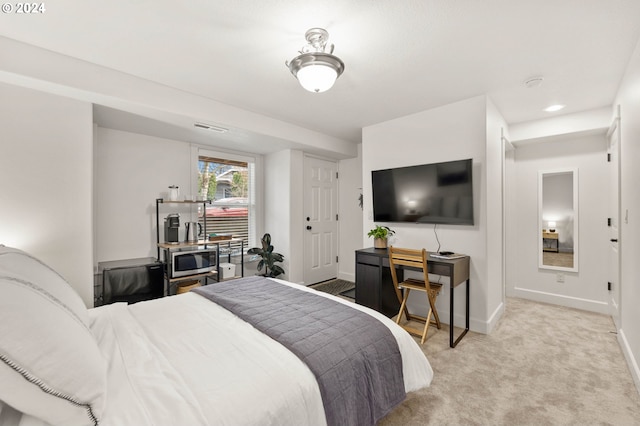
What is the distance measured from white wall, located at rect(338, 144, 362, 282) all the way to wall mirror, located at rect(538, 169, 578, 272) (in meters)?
2.55

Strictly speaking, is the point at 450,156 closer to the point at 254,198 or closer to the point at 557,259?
the point at 557,259

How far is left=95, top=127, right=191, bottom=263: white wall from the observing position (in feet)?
11.2

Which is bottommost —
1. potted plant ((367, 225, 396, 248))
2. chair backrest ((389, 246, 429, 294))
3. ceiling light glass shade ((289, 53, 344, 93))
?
chair backrest ((389, 246, 429, 294))

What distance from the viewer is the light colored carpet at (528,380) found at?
1.77 meters

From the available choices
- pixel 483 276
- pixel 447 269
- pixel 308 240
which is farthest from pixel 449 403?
pixel 308 240

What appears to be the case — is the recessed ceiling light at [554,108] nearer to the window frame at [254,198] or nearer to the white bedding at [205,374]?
the white bedding at [205,374]

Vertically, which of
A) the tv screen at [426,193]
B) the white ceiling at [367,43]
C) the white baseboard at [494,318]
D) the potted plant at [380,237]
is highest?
the white ceiling at [367,43]

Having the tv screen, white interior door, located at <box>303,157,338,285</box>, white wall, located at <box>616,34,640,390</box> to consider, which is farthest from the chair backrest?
white interior door, located at <box>303,157,338,285</box>

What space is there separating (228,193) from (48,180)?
2.35 metres

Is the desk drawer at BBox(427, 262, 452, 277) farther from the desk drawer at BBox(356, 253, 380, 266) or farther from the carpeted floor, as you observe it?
the carpeted floor

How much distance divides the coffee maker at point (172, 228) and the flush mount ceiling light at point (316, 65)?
2584 millimetres

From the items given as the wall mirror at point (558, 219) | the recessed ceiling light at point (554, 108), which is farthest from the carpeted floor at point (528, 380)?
the recessed ceiling light at point (554, 108)

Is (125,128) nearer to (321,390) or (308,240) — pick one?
(308,240)

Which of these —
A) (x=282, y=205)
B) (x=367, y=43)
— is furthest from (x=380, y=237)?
(x=367, y=43)
